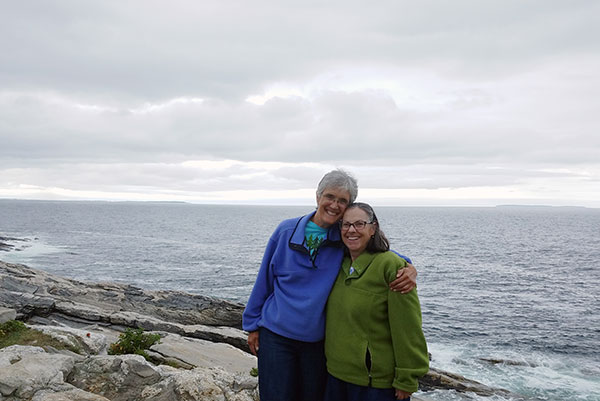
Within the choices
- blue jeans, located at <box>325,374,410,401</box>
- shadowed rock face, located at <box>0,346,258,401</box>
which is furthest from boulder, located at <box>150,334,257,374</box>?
blue jeans, located at <box>325,374,410,401</box>

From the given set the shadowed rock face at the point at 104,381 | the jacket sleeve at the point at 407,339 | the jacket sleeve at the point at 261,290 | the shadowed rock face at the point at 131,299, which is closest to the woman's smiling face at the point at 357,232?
the jacket sleeve at the point at 407,339

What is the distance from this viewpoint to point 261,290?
5332 mm

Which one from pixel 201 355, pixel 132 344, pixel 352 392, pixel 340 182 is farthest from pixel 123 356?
pixel 340 182

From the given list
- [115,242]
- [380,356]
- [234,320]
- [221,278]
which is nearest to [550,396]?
[234,320]

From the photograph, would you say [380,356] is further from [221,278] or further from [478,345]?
[221,278]

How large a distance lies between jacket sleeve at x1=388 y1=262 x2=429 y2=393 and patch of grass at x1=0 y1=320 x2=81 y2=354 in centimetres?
833

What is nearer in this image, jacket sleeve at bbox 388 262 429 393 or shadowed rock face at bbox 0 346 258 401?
jacket sleeve at bbox 388 262 429 393

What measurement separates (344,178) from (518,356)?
24222 millimetres

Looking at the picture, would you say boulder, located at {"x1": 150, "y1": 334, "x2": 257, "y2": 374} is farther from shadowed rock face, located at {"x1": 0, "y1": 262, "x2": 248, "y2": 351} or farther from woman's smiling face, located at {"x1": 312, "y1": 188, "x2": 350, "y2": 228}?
woman's smiling face, located at {"x1": 312, "y1": 188, "x2": 350, "y2": 228}

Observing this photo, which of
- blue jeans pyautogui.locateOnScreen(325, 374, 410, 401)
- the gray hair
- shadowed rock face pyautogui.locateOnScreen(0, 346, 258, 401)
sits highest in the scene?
the gray hair

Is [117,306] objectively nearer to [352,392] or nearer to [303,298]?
[303,298]

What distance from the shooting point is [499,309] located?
115ft

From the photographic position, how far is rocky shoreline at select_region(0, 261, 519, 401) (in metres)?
7.21

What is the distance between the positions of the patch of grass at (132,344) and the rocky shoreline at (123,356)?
0.78 feet
